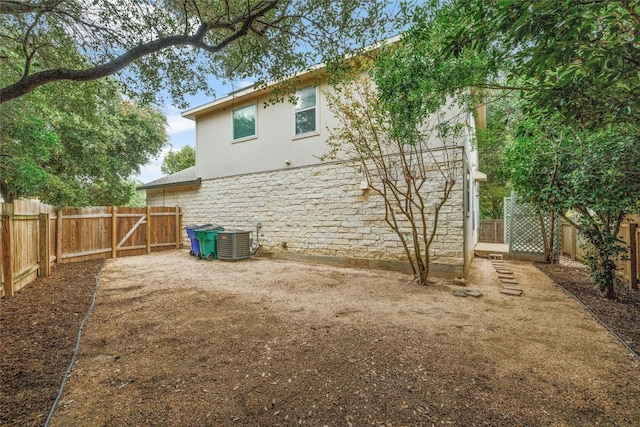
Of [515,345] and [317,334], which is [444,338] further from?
[317,334]

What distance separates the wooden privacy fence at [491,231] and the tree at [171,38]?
1192 cm

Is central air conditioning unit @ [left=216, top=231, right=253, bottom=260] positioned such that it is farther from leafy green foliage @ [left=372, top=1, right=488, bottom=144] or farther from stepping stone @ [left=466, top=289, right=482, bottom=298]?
stepping stone @ [left=466, top=289, right=482, bottom=298]

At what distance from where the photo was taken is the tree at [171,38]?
3.55 metres

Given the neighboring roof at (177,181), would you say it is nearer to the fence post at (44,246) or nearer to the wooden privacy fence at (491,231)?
the fence post at (44,246)

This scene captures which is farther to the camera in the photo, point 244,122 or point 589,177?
point 244,122

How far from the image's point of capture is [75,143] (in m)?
9.91

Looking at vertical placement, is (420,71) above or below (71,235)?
above

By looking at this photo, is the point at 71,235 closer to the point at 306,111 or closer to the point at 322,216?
the point at 322,216

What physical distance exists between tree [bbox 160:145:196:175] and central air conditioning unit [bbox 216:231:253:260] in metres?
18.7

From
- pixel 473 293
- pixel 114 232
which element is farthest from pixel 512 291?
pixel 114 232

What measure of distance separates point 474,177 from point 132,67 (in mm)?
9068

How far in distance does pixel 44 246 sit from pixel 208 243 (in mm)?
3509

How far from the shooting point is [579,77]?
2.24 meters

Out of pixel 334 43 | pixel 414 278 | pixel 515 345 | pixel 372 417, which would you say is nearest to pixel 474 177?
pixel 414 278
